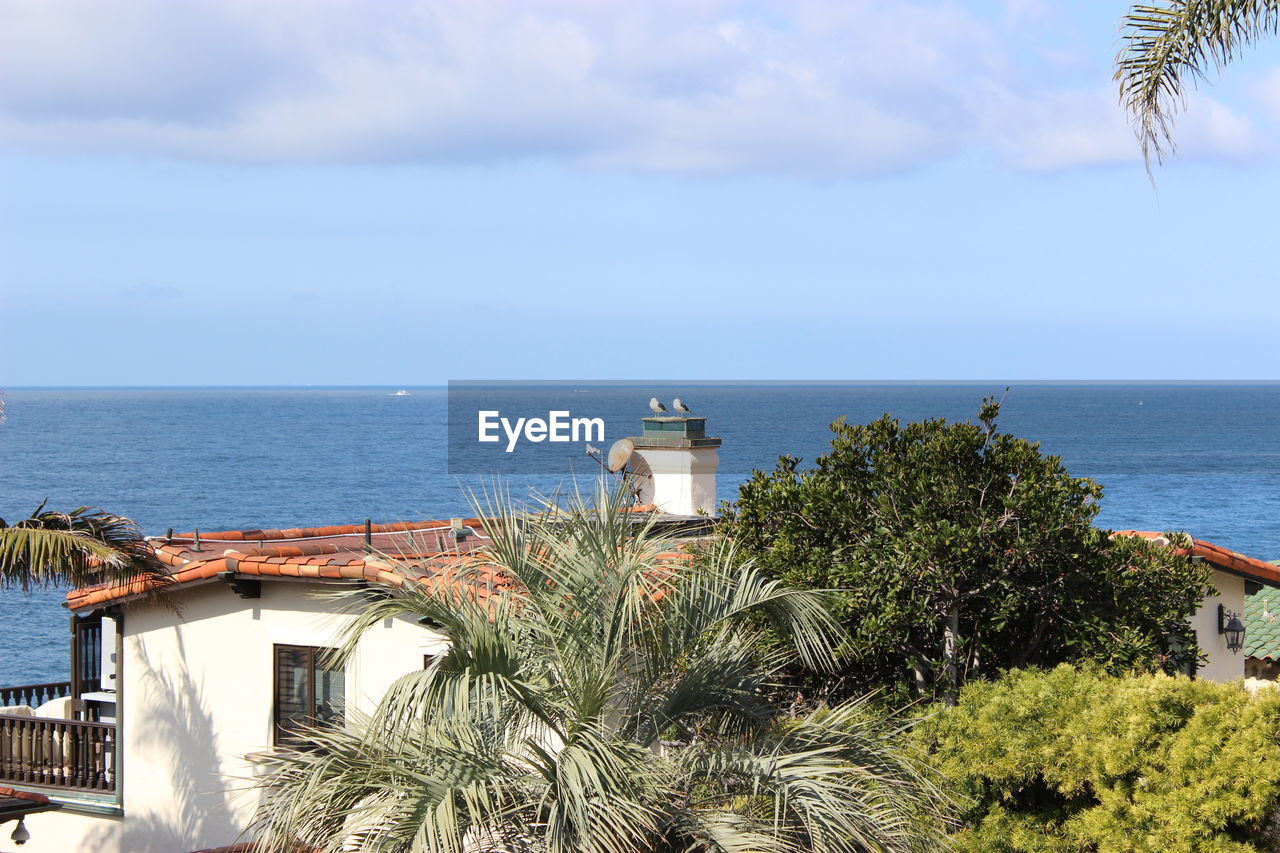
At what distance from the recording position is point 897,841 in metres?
7.91

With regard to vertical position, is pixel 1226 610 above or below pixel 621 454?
below

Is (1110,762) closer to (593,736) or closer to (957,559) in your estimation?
(957,559)

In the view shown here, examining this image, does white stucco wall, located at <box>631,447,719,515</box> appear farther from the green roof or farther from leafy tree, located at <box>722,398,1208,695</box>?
the green roof

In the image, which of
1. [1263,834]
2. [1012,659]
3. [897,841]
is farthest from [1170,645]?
[897,841]

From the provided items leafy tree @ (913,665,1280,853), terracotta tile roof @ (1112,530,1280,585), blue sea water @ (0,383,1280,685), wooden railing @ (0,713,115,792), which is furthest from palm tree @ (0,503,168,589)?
blue sea water @ (0,383,1280,685)

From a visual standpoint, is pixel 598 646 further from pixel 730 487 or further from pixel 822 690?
pixel 730 487

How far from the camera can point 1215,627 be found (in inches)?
628

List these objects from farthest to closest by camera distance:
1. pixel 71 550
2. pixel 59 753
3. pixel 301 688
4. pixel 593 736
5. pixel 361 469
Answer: pixel 361 469 → pixel 59 753 → pixel 301 688 → pixel 71 550 → pixel 593 736

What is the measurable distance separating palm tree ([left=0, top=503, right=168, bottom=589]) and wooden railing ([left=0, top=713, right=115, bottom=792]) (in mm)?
2853

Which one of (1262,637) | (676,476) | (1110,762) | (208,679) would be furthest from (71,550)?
(1262,637)

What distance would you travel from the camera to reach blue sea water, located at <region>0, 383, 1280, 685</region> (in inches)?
3243

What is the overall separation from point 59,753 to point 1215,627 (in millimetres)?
13562

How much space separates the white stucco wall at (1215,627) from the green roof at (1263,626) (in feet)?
12.9

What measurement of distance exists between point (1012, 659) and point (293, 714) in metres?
7.35
